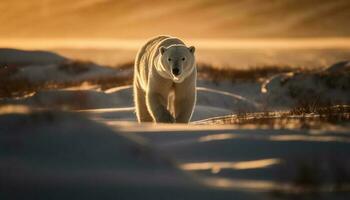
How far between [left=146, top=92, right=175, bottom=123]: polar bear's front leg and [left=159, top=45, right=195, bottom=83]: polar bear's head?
1.01 feet

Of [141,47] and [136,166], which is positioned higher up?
[141,47]

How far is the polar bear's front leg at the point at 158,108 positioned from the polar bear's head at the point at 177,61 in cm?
31

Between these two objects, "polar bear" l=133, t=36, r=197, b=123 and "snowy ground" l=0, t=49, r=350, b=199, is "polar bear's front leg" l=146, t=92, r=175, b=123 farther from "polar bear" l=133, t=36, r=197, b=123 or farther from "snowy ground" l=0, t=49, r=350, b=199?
"snowy ground" l=0, t=49, r=350, b=199

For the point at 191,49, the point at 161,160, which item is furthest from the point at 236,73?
the point at 161,160

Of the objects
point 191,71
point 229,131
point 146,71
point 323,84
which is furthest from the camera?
point 323,84

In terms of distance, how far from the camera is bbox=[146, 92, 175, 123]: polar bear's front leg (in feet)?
22.5

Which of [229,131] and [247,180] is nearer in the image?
[247,180]

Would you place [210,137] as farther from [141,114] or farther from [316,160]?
[141,114]

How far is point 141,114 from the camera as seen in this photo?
27.0 ft

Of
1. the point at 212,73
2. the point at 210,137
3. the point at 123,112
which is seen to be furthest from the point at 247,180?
the point at 212,73

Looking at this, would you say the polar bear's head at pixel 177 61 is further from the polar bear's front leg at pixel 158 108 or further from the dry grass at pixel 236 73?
the dry grass at pixel 236 73

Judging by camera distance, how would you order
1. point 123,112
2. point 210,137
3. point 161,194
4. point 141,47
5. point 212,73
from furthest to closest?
point 212,73 → point 123,112 → point 141,47 → point 210,137 → point 161,194

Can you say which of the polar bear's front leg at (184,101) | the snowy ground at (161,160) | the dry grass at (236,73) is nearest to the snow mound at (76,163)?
the snowy ground at (161,160)

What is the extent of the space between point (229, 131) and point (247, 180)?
944 millimetres
